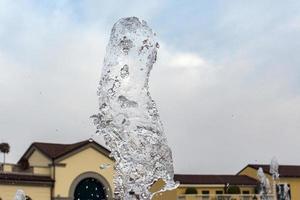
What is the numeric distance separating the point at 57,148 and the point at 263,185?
18543mm

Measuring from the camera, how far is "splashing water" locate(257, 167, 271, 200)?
52.1 m

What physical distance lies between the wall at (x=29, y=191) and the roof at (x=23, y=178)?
15.3 inches

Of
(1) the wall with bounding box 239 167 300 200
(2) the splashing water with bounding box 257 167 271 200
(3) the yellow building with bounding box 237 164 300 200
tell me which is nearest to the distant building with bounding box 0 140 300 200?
(2) the splashing water with bounding box 257 167 271 200

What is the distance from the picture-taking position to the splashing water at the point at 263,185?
52066 millimetres

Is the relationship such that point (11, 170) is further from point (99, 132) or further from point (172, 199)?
point (99, 132)

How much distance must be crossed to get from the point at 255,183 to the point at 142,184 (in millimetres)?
40079

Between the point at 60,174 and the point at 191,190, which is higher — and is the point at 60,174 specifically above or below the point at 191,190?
above

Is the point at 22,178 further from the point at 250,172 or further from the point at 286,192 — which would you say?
the point at 286,192

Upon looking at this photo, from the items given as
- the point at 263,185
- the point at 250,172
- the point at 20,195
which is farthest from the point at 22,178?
the point at 250,172

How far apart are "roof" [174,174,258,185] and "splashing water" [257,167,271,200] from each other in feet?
3.34

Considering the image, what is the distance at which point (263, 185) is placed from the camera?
52.6 m

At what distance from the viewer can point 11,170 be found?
4022 centimetres

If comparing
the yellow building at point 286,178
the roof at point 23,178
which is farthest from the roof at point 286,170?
the roof at point 23,178

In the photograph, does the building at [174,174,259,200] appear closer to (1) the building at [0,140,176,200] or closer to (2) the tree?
(1) the building at [0,140,176,200]
